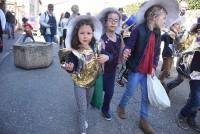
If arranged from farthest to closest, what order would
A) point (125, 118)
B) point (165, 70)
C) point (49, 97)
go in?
point (165, 70), point (49, 97), point (125, 118)

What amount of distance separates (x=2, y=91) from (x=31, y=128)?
6.50ft

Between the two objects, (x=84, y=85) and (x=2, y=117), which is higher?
(x=84, y=85)

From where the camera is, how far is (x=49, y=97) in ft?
19.6

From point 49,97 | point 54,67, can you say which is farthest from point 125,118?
point 54,67

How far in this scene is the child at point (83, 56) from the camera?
13.0 ft

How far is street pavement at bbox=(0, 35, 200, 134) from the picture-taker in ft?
14.9

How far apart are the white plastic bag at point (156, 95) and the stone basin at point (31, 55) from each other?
4.49m

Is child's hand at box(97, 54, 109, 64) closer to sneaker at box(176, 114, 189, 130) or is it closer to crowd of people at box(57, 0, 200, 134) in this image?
crowd of people at box(57, 0, 200, 134)

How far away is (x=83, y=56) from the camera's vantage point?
3943 mm

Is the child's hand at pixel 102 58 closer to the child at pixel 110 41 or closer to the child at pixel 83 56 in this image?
→ the child at pixel 83 56

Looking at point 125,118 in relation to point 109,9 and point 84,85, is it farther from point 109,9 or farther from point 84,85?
point 109,9

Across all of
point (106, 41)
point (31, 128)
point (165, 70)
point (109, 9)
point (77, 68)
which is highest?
point (109, 9)

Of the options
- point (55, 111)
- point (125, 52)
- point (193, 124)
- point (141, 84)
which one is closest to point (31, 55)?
point (55, 111)

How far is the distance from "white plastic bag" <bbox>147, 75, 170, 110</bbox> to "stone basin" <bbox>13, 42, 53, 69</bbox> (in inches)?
177
